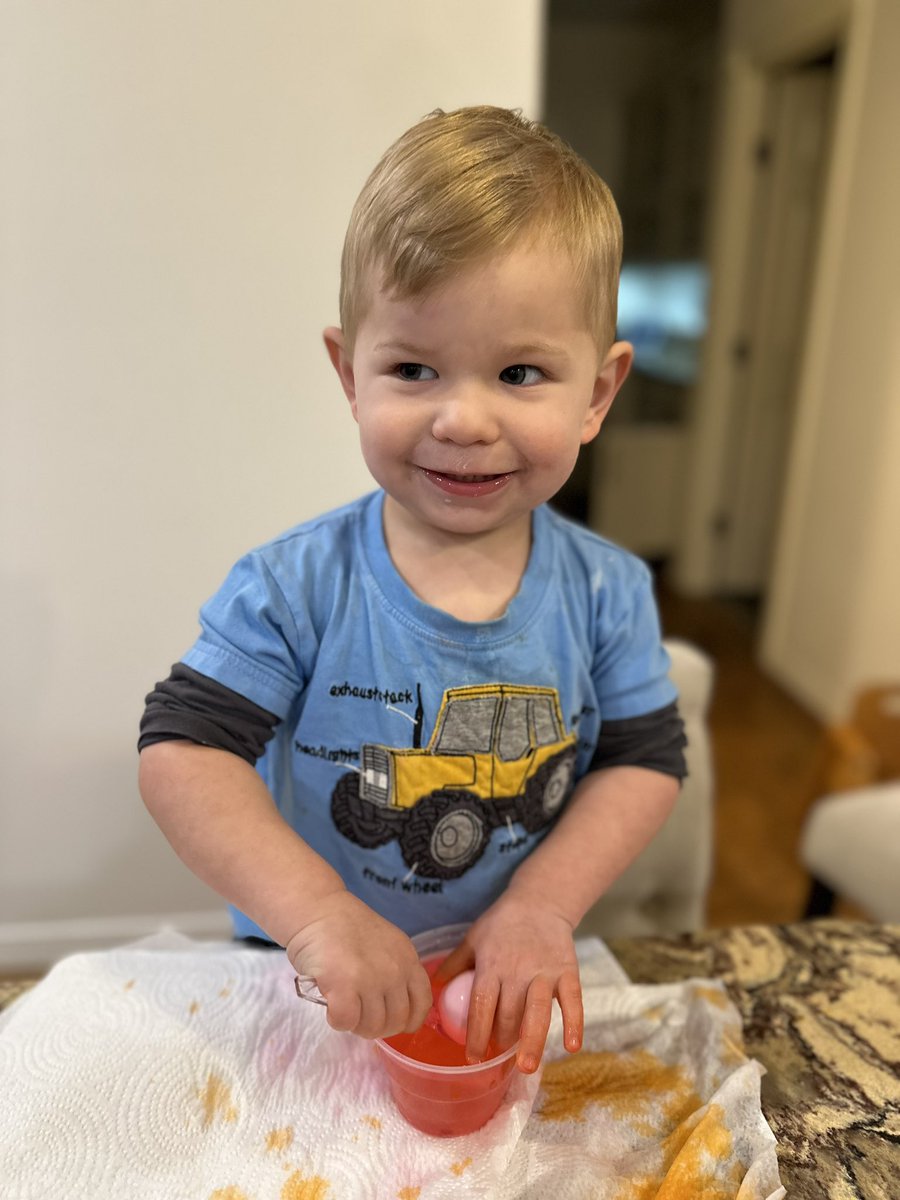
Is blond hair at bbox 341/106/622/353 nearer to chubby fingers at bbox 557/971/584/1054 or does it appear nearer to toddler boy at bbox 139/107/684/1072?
toddler boy at bbox 139/107/684/1072

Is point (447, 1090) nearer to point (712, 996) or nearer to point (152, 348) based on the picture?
point (712, 996)

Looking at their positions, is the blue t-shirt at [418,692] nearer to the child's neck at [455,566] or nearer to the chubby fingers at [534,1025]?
the child's neck at [455,566]

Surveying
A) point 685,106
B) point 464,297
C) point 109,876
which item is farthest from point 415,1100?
point 685,106

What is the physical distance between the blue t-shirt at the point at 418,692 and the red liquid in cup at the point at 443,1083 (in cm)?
12

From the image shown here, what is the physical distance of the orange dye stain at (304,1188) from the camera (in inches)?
19.2

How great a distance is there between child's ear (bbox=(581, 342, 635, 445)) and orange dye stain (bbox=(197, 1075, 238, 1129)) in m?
0.47

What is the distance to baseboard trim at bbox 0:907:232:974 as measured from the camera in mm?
1211

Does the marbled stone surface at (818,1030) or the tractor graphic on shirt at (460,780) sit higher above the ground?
the tractor graphic on shirt at (460,780)

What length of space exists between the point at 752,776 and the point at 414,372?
1.95 m

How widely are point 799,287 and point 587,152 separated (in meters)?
1.63

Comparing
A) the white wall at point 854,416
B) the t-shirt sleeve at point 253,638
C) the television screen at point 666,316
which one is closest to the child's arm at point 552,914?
the t-shirt sleeve at point 253,638

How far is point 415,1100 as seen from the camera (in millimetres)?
516

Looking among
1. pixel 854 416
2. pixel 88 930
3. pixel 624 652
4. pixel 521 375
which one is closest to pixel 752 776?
pixel 854 416

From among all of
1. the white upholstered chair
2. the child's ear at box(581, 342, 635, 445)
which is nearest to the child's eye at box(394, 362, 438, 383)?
the child's ear at box(581, 342, 635, 445)
